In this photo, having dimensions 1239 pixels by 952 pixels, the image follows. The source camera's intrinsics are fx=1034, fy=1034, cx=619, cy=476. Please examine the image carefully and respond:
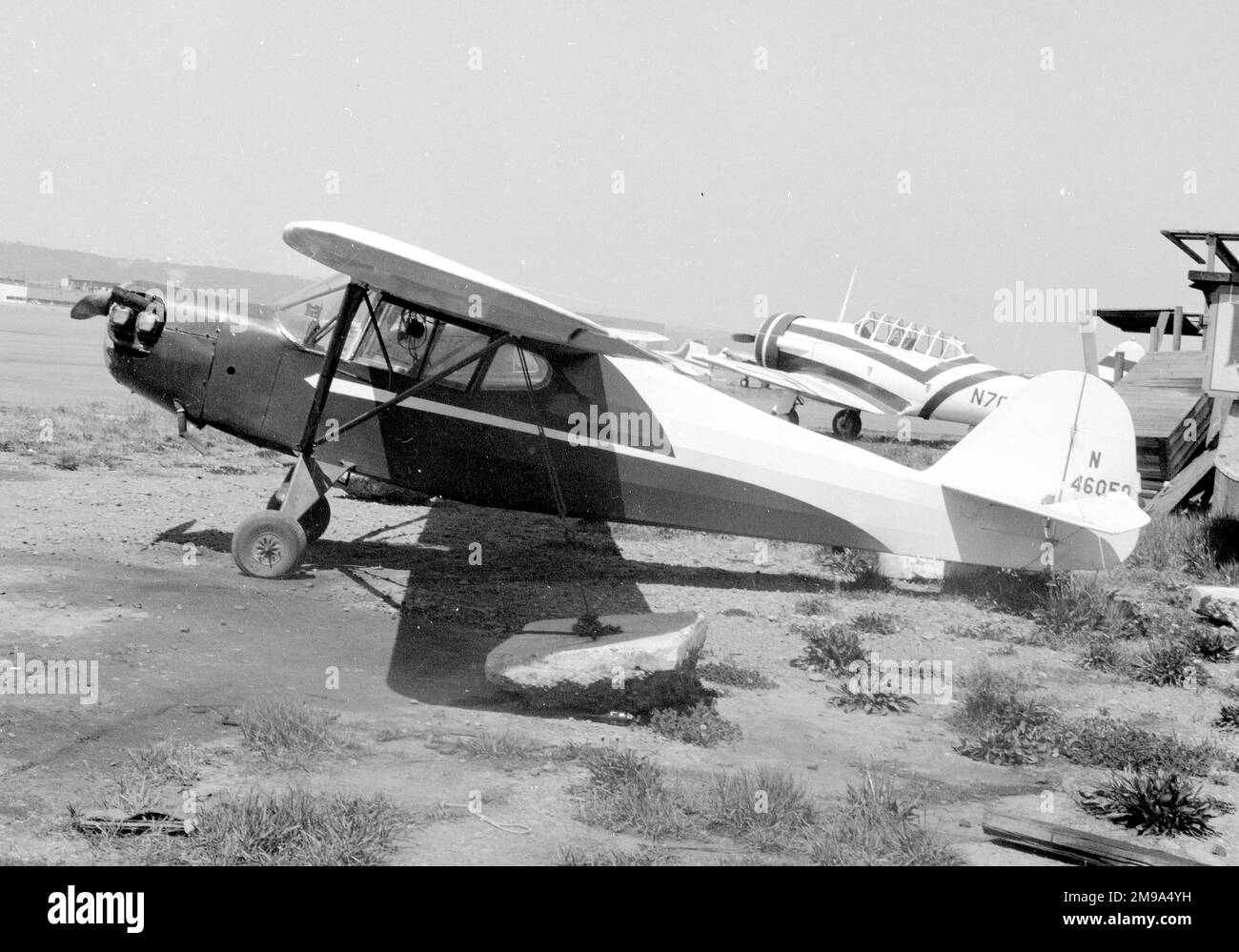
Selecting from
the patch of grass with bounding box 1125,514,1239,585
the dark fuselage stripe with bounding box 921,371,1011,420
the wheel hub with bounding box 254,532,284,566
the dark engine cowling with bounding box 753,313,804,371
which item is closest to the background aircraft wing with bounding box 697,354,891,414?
the dark fuselage stripe with bounding box 921,371,1011,420

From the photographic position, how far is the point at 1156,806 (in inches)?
→ 186

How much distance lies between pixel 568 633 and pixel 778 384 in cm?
1740

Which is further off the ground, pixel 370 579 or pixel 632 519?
pixel 632 519

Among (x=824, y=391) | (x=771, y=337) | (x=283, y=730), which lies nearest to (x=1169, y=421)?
(x=824, y=391)

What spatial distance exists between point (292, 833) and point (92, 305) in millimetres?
5804

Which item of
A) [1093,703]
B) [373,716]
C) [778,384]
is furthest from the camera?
[778,384]

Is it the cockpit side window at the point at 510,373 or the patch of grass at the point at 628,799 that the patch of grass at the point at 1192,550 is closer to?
the cockpit side window at the point at 510,373

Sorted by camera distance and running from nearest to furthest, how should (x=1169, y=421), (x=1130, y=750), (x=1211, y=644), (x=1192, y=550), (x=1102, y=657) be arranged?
(x=1130, y=750) < (x=1102, y=657) < (x=1211, y=644) < (x=1192, y=550) < (x=1169, y=421)

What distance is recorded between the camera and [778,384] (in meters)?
22.9

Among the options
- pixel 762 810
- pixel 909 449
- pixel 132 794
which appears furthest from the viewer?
pixel 909 449

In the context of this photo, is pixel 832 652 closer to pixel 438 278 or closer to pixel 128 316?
pixel 438 278
